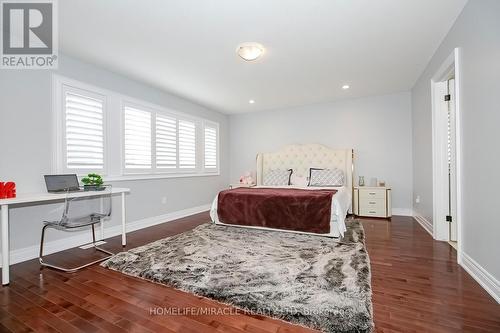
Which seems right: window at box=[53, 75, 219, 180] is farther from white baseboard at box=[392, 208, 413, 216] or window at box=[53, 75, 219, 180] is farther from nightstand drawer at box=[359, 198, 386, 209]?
white baseboard at box=[392, 208, 413, 216]

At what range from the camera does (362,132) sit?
5.21 m

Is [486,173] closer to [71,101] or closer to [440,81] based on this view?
[440,81]

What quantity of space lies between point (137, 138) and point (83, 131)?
875 mm

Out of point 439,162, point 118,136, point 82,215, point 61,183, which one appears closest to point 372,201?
point 439,162

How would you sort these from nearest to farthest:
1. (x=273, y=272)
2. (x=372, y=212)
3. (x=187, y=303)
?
(x=187, y=303) < (x=273, y=272) < (x=372, y=212)

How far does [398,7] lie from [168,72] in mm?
3054

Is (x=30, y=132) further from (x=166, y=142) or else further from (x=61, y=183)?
(x=166, y=142)

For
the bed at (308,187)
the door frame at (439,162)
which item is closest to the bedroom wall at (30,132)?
the bed at (308,187)

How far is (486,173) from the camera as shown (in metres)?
1.92

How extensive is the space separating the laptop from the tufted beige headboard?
389 cm

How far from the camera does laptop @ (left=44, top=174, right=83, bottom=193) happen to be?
8.90 feet

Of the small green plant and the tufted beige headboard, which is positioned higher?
the tufted beige headboard

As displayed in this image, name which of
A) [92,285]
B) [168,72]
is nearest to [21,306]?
[92,285]

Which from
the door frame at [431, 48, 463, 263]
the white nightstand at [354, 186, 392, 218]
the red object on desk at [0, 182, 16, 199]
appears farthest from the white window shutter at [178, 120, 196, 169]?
the door frame at [431, 48, 463, 263]
